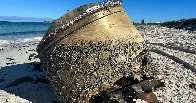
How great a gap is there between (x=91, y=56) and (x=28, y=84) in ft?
9.98

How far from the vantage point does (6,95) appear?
21.9 feet

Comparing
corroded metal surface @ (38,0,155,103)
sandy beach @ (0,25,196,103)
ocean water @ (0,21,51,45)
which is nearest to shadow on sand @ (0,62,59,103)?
sandy beach @ (0,25,196,103)

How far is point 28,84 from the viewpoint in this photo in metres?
7.80

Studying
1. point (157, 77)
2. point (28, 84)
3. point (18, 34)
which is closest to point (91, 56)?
point (157, 77)

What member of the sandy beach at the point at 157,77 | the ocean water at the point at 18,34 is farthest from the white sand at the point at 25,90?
the ocean water at the point at 18,34

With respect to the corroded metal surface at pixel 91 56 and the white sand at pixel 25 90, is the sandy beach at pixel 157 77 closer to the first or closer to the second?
the white sand at pixel 25 90

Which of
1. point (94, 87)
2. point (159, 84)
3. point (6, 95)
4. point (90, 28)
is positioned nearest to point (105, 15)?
point (90, 28)

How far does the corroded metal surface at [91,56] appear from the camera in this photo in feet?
17.4

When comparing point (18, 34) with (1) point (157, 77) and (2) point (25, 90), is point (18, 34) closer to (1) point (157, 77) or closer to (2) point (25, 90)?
(2) point (25, 90)

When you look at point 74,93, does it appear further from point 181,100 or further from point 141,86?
point 181,100

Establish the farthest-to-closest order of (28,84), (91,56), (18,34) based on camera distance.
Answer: (18,34), (28,84), (91,56)

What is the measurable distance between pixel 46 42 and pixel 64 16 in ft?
2.03

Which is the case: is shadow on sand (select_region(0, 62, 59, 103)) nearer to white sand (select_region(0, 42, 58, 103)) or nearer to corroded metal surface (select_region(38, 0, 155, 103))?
white sand (select_region(0, 42, 58, 103))

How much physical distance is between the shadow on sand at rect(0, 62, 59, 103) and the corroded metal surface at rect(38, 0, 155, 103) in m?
1.01
